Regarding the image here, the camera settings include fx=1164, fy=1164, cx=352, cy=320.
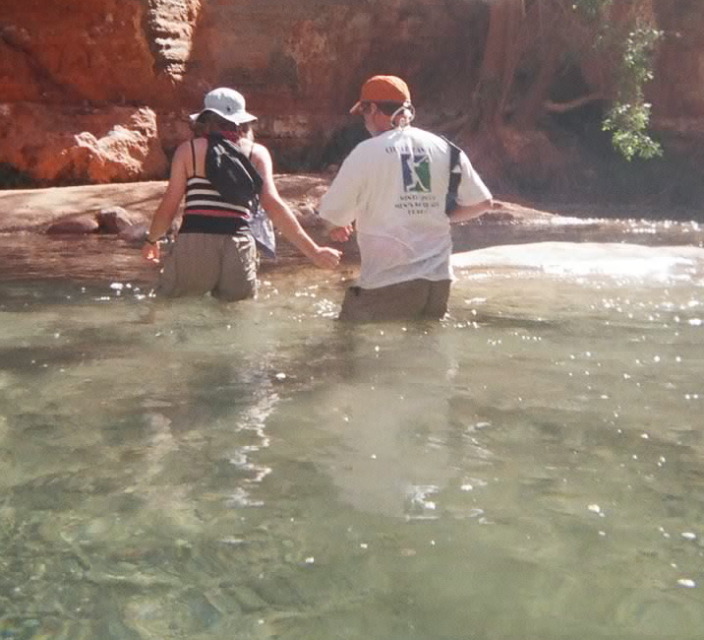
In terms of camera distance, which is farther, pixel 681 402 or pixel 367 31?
pixel 367 31

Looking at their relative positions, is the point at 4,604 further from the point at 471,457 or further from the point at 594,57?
the point at 594,57

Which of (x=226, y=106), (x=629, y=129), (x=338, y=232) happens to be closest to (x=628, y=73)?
(x=629, y=129)

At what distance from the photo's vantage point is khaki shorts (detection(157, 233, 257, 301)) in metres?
6.57

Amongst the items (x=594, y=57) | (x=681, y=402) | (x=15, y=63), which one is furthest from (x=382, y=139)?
(x=594, y=57)

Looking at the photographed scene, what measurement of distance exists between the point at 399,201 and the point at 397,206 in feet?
0.10

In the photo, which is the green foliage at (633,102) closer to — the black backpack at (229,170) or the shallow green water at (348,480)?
the shallow green water at (348,480)

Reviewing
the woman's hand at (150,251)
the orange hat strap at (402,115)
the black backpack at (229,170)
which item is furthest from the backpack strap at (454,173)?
the woman's hand at (150,251)

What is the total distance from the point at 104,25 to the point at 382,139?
14.0 m

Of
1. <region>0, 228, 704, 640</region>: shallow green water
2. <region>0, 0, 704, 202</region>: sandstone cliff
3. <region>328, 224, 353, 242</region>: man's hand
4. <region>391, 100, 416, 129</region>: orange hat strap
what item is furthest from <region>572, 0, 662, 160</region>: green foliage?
<region>328, 224, 353, 242</region>: man's hand

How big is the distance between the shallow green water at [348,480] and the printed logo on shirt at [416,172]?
0.79 metres

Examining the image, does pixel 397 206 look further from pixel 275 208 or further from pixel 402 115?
pixel 275 208

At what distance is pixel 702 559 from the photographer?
10.1 feet

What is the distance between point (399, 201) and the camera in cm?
599

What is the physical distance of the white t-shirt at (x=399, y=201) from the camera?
5910mm
